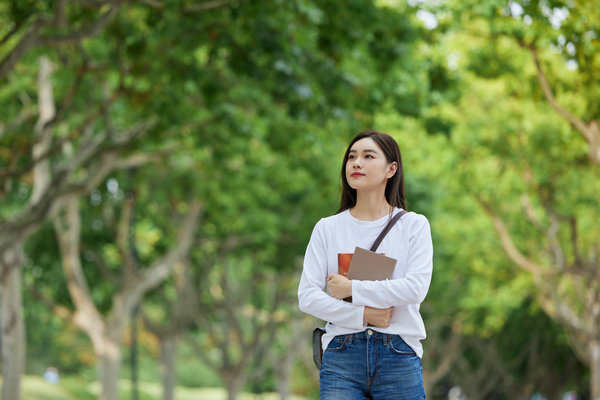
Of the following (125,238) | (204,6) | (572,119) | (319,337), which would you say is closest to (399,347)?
(319,337)

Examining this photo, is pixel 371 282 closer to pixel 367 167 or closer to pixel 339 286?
pixel 339 286

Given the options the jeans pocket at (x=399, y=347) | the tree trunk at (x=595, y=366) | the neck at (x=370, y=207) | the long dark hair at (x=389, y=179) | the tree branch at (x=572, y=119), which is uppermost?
the tree branch at (x=572, y=119)

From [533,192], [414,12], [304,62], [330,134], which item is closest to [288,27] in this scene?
[304,62]

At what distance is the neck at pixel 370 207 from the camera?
3.69 metres

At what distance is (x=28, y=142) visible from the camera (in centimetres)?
1576

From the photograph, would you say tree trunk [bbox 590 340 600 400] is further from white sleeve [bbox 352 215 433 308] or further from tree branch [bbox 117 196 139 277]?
white sleeve [bbox 352 215 433 308]

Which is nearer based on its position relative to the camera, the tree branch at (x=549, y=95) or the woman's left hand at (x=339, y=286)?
the woman's left hand at (x=339, y=286)

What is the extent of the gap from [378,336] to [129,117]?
12787mm

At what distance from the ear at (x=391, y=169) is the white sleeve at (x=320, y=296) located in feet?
1.04

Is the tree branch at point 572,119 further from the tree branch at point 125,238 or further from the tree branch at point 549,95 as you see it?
the tree branch at point 125,238

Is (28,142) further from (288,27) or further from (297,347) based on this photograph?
(297,347)

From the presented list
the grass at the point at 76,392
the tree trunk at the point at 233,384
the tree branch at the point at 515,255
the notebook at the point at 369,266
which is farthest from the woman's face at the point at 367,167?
the tree trunk at the point at 233,384

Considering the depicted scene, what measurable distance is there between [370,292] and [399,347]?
9.4 inches

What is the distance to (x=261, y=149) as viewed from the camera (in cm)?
1805
